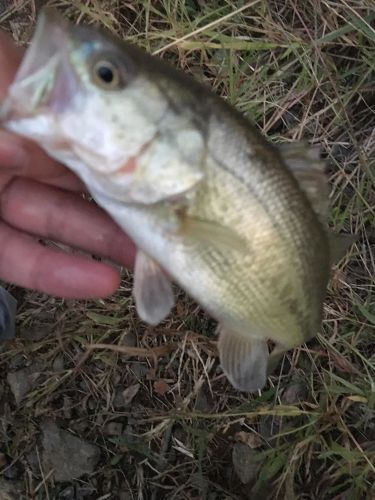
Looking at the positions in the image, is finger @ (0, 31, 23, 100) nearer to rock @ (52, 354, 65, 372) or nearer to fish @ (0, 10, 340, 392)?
fish @ (0, 10, 340, 392)

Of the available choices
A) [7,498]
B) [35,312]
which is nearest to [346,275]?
[35,312]

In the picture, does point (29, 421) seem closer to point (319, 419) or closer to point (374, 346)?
point (319, 419)

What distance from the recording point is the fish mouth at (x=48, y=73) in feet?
5.27

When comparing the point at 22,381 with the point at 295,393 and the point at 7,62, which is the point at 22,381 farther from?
the point at 7,62

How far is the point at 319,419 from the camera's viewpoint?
108 inches

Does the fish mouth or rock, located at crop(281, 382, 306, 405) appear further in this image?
rock, located at crop(281, 382, 306, 405)

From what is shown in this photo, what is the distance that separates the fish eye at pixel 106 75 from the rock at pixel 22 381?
1901mm

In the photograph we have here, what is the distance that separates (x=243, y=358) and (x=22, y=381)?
1.50 m

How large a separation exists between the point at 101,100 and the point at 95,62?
93 mm

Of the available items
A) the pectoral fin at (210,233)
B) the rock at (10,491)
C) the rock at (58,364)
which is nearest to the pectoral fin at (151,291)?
the pectoral fin at (210,233)

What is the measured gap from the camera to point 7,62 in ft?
7.05

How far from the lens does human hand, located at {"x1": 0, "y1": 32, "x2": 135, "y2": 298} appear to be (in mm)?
2104

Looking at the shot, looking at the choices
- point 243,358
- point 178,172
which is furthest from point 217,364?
point 178,172

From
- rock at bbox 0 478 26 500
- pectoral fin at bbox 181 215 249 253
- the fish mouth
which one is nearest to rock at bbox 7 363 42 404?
rock at bbox 0 478 26 500
